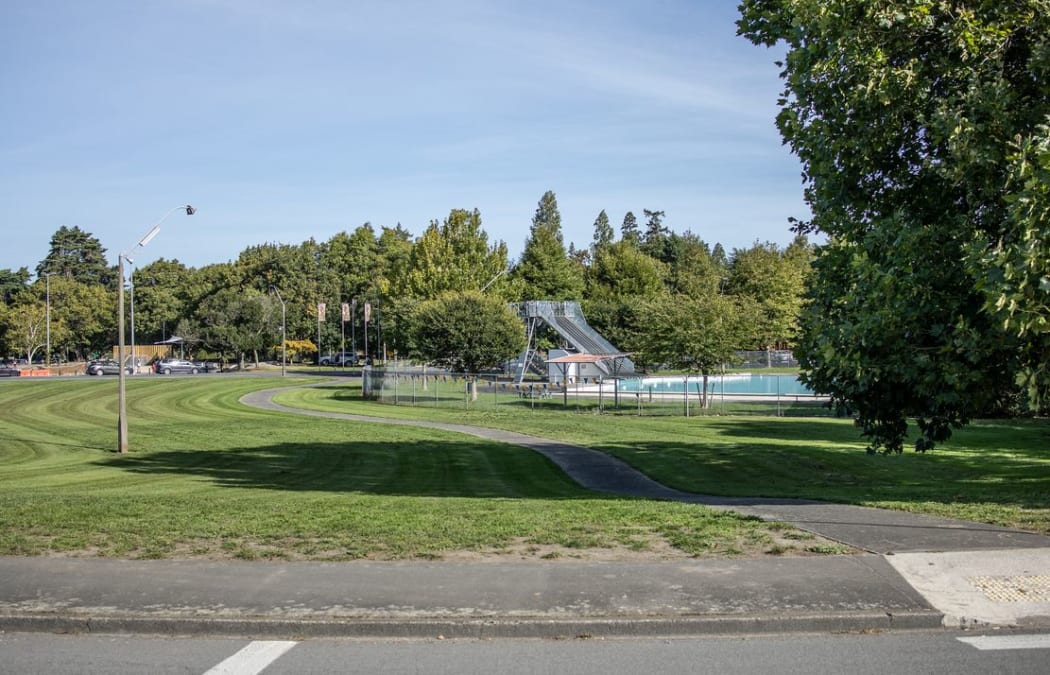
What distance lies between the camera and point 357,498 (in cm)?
1515

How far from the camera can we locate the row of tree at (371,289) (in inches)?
2734

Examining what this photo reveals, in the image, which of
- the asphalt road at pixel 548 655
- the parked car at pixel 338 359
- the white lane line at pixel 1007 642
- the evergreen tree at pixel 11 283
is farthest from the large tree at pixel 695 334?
the evergreen tree at pixel 11 283

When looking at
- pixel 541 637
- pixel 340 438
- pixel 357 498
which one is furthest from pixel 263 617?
pixel 340 438

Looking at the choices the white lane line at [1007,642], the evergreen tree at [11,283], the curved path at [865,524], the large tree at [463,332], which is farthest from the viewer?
the evergreen tree at [11,283]

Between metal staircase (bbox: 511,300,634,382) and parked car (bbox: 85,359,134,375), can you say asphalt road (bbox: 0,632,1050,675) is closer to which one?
metal staircase (bbox: 511,300,634,382)

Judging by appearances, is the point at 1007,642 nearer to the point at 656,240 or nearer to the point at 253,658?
the point at 253,658

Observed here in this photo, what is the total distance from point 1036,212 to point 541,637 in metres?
7.12

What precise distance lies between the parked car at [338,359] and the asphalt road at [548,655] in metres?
99.3

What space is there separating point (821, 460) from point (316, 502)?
13.2 m

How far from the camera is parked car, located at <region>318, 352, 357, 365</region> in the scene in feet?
350

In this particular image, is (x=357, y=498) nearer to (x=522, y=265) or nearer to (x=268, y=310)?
(x=522, y=265)

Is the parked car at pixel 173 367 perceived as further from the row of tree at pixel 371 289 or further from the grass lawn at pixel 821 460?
the grass lawn at pixel 821 460

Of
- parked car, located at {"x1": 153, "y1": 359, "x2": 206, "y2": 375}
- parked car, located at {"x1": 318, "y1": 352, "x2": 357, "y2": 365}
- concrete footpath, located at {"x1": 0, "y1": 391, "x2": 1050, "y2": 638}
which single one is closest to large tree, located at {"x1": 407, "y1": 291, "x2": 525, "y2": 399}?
parked car, located at {"x1": 153, "y1": 359, "x2": 206, "y2": 375}

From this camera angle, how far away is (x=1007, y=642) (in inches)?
281
